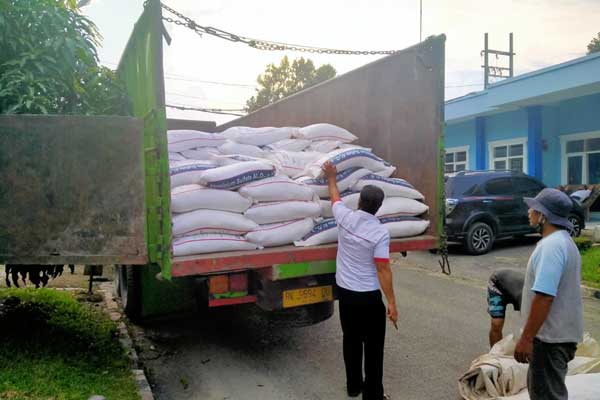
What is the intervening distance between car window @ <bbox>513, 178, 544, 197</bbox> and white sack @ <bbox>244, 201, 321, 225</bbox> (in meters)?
7.11

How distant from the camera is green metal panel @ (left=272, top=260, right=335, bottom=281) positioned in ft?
10.8

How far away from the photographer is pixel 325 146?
4.48 m

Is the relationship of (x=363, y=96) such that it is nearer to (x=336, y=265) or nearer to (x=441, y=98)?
(x=441, y=98)

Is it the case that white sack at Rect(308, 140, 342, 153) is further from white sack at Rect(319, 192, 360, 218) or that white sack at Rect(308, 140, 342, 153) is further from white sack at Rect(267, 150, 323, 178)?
white sack at Rect(319, 192, 360, 218)

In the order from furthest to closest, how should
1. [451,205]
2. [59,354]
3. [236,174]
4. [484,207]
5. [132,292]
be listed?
1. [484,207]
2. [451,205]
3. [132,292]
4. [59,354]
5. [236,174]

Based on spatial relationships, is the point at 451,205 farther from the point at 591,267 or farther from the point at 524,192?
the point at 591,267

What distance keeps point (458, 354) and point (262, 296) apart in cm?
198

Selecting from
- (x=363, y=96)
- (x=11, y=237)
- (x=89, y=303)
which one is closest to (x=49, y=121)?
(x=11, y=237)

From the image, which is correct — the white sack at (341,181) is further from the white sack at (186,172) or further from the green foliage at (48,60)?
the green foliage at (48,60)

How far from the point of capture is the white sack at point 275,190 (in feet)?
11.6

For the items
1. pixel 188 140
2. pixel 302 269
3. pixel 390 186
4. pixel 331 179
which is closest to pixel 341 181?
pixel 331 179

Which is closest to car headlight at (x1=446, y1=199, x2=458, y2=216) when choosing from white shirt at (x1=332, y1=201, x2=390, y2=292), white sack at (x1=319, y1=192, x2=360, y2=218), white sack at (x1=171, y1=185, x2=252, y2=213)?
white sack at (x1=319, y1=192, x2=360, y2=218)

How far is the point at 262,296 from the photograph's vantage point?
3.46 metres

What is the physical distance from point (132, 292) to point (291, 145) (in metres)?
2.09
